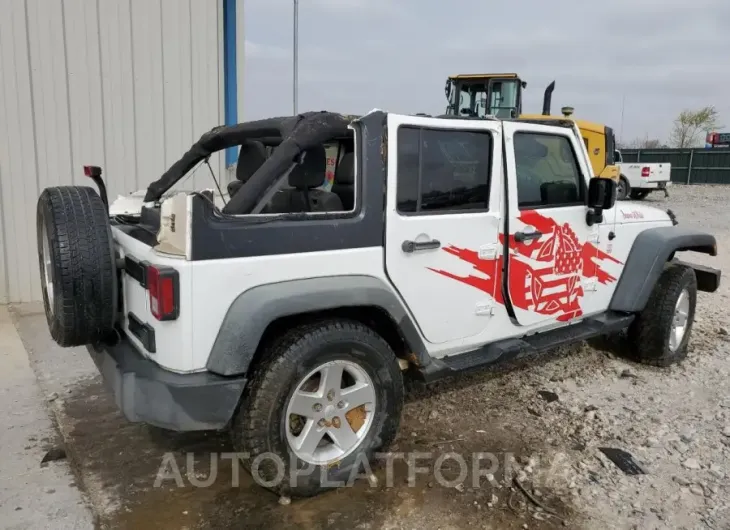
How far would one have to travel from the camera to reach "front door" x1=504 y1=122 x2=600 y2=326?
352 cm

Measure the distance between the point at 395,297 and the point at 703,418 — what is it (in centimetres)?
242

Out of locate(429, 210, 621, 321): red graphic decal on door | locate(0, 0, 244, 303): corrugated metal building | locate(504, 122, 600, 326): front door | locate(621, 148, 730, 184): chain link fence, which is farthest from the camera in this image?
locate(621, 148, 730, 184): chain link fence

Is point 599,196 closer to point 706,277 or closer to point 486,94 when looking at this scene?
point 706,277

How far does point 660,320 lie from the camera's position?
15.1ft

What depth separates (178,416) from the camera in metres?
2.50

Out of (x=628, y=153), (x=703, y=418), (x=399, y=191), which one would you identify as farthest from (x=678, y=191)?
(x=399, y=191)

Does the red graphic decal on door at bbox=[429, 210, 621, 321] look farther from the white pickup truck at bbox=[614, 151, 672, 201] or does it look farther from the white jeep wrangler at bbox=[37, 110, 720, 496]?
the white pickup truck at bbox=[614, 151, 672, 201]

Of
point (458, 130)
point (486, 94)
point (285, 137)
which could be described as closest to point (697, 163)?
point (486, 94)

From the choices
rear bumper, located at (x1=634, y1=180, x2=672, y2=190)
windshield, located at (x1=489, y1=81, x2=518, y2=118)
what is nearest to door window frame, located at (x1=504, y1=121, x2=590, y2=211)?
windshield, located at (x1=489, y1=81, x2=518, y2=118)

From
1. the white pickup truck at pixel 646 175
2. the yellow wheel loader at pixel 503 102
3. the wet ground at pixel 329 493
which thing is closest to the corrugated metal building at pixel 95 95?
the wet ground at pixel 329 493

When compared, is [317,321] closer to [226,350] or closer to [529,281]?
[226,350]

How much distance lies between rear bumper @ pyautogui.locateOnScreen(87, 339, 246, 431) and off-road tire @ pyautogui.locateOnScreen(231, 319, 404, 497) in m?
0.12

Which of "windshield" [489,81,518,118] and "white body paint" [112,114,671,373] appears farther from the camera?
"windshield" [489,81,518,118]

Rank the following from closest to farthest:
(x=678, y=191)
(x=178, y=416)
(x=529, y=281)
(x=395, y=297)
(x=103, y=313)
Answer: (x=178, y=416)
(x=103, y=313)
(x=395, y=297)
(x=529, y=281)
(x=678, y=191)
